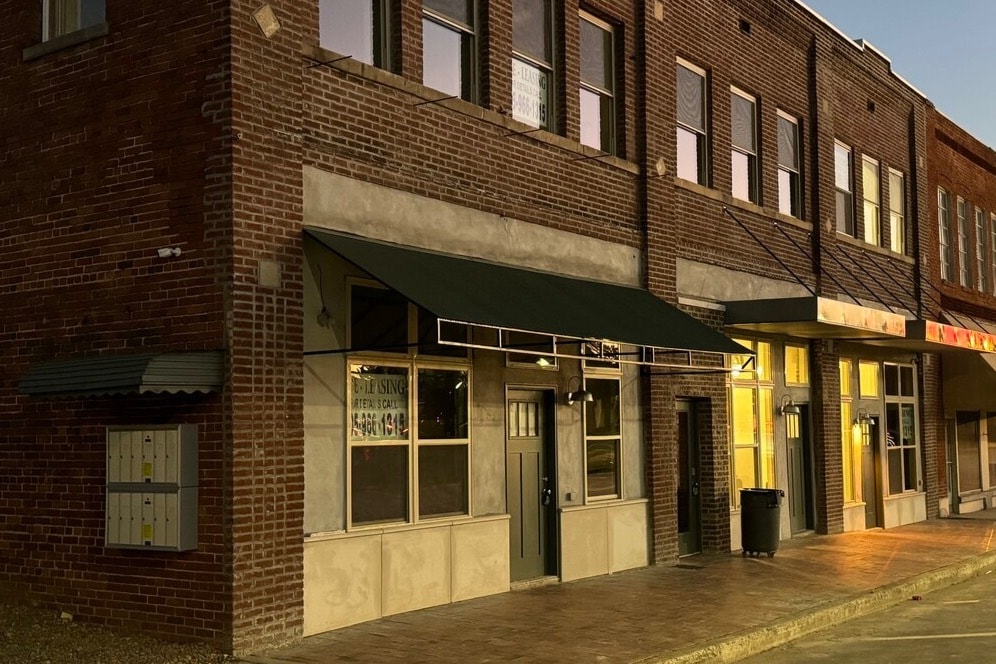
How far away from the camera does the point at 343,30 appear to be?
38.8 feet

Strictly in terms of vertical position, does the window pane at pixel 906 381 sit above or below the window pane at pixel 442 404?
above

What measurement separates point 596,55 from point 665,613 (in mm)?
7717

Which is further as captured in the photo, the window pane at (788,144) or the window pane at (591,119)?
the window pane at (788,144)

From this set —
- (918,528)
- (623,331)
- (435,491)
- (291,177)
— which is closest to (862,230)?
(918,528)

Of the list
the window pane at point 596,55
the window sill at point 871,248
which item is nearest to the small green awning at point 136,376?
the window pane at point 596,55

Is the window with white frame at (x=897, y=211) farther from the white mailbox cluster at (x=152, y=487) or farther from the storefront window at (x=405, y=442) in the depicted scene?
the white mailbox cluster at (x=152, y=487)

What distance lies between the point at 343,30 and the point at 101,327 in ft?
12.5

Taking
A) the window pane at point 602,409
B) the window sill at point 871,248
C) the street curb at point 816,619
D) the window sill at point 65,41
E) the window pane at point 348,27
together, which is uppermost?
the window pane at point 348,27

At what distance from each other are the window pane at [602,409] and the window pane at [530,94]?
345cm

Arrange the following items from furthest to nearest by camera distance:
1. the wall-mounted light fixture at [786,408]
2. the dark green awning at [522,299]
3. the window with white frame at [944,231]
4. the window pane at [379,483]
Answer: the window with white frame at [944,231] < the wall-mounted light fixture at [786,408] < the window pane at [379,483] < the dark green awning at [522,299]

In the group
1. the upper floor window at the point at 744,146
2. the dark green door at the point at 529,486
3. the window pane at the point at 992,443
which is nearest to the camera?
the dark green door at the point at 529,486

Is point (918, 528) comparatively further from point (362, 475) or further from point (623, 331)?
point (362, 475)

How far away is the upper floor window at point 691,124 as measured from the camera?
699 inches

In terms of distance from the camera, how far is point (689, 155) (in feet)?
59.0
